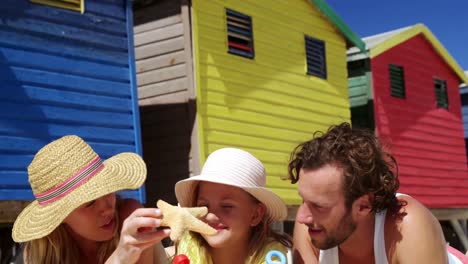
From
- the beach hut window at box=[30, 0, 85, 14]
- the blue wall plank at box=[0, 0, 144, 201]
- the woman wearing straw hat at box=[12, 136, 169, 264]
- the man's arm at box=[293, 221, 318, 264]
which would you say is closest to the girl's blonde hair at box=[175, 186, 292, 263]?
the man's arm at box=[293, 221, 318, 264]

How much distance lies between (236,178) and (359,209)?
0.66 metres

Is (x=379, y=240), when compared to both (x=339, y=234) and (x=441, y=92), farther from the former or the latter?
(x=441, y=92)

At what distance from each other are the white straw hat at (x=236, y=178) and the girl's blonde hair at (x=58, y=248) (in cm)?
51

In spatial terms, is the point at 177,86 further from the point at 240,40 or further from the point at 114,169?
the point at 114,169

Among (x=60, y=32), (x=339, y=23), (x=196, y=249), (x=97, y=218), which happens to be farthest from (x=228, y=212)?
(x=339, y=23)

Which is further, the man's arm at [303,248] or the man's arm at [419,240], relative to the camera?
the man's arm at [303,248]

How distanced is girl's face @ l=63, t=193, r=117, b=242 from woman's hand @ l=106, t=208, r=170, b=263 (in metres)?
0.38

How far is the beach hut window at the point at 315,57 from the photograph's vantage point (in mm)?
12414

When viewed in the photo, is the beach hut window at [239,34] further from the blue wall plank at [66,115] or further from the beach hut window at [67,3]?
the beach hut window at [67,3]

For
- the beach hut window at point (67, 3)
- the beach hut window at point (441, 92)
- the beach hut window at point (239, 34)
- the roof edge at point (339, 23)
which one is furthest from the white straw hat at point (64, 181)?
the beach hut window at point (441, 92)

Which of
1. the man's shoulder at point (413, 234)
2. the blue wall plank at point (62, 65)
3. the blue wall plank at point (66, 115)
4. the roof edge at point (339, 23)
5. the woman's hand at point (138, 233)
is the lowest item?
the man's shoulder at point (413, 234)

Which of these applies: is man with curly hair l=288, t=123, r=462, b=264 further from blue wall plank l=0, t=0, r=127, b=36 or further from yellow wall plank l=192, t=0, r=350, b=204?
yellow wall plank l=192, t=0, r=350, b=204

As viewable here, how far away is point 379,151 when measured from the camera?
3.43 m

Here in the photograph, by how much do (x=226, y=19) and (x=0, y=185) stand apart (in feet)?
15.1
